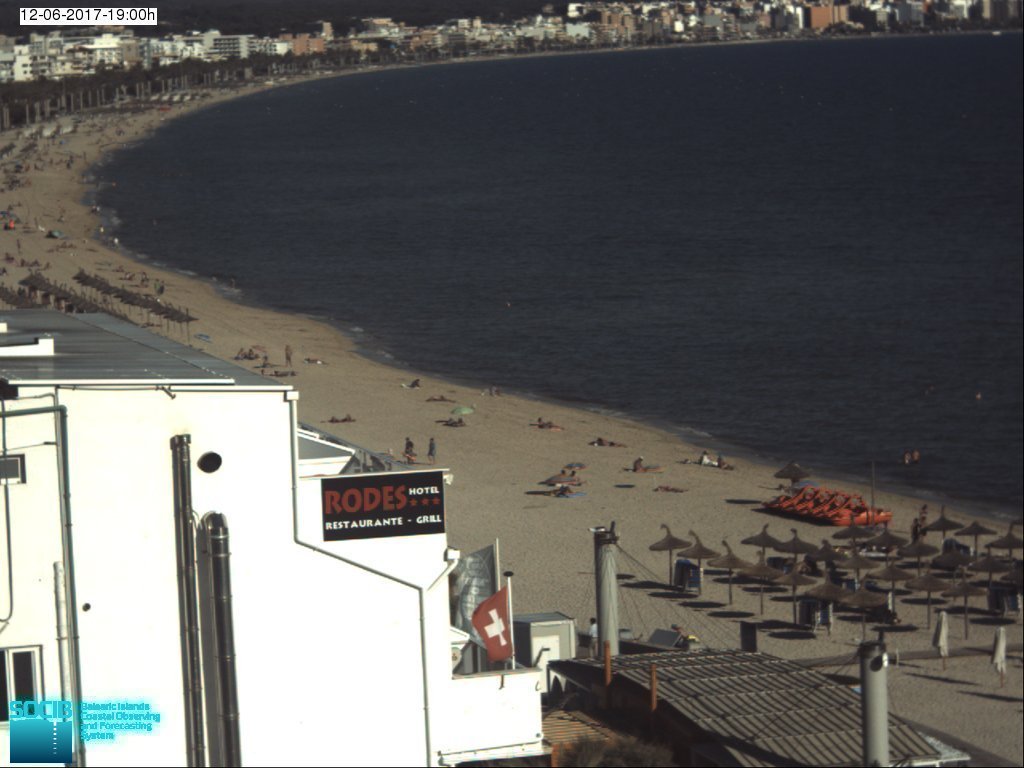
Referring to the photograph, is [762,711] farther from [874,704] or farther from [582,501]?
[582,501]

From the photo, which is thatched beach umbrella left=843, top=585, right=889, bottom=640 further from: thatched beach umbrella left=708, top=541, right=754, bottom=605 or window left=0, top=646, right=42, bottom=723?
window left=0, top=646, right=42, bottom=723

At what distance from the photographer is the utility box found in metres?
15.1

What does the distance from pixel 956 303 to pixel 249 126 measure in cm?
9155

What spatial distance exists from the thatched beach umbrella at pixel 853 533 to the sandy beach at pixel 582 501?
1122mm

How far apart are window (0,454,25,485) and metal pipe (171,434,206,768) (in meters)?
0.89

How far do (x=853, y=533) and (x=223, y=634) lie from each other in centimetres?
1464

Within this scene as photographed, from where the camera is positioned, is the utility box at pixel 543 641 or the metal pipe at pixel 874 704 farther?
the utility box at pixel 543 641

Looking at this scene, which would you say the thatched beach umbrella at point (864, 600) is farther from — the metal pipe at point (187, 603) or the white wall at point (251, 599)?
the metal pipe at point (187, 603)

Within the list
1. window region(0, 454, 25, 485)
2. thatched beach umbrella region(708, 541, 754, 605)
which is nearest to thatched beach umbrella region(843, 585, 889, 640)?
thatched beach umbrella region(708, 541, 754, 605)

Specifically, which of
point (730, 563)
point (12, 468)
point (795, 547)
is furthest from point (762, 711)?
point (795, 547)

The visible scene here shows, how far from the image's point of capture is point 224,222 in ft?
243

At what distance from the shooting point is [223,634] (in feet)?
32.5

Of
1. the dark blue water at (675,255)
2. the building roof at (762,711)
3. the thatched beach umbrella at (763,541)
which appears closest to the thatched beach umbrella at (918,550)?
the thatched beach umbrella at (763,541)

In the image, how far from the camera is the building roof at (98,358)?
10008mm
